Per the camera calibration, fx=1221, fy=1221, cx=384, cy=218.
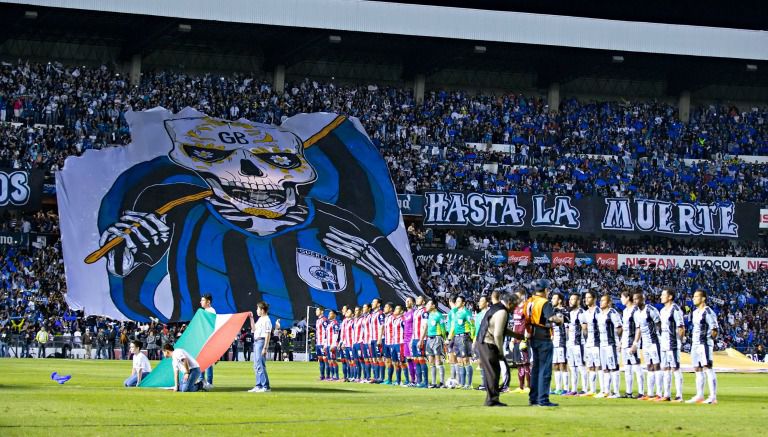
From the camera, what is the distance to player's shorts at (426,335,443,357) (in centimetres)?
2939

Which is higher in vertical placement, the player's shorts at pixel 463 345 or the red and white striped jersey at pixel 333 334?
the red and white striped jersey at pixel 333 334

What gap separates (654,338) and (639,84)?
203ft

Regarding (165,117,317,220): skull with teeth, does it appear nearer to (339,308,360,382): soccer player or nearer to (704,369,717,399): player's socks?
(339,308,360,382): soccer player

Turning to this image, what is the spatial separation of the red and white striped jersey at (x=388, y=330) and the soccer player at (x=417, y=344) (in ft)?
3.28

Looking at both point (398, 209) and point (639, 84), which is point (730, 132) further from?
point (398, 209)

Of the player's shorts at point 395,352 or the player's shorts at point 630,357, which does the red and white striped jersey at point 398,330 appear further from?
the player's shorts at point 630,357

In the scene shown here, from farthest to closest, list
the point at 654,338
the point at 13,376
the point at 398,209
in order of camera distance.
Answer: the point at 398,209, the point at 13,376, the point at 654,338

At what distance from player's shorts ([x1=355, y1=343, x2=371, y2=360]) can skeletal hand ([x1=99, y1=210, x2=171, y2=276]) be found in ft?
81.9

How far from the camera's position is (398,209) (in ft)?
212

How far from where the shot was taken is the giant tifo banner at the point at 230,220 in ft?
183

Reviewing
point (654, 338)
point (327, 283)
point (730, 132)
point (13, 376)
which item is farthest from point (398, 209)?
point (654, 338)

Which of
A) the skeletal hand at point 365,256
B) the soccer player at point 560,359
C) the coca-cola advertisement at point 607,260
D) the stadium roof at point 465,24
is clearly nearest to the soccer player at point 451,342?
the soccer player at point 560,359

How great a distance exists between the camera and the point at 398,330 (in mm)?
30750

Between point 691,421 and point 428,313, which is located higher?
point 428,313
